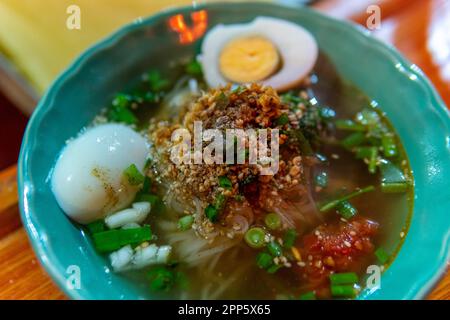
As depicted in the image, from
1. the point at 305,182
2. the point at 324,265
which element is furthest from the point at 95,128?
the point at 324,265

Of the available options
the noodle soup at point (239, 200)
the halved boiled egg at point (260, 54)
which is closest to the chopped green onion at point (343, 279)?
the noodle soup at point (239, 200)

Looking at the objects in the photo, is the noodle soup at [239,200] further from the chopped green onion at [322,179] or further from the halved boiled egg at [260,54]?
the halved boiled egg at [260,54]

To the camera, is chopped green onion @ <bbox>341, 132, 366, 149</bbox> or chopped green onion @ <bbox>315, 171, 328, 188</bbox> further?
chopped green onion @ <bbox>341, 132, 366, 149</bbox>

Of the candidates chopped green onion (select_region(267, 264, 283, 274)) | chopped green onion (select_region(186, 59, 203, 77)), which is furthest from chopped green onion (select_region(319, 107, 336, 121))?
chopped green onion (select_region(267, 264, 283, 274))

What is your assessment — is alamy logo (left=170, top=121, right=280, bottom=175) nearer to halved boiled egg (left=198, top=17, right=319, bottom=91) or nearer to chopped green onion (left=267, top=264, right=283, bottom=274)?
chopped green onion (left=267, top=264, right=283, bottom=274)

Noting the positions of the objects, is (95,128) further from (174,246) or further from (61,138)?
(174,246)

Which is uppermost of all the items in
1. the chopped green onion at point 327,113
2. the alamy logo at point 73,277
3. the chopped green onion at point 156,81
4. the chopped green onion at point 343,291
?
the chopped green onion at point 156,81
